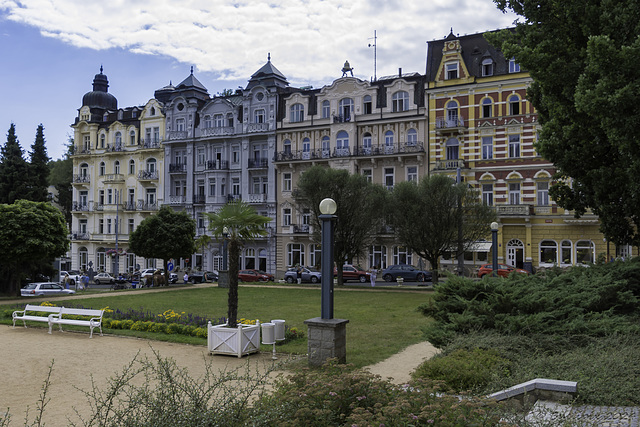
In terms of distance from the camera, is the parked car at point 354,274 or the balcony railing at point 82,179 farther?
the balcony railing at point 82,179

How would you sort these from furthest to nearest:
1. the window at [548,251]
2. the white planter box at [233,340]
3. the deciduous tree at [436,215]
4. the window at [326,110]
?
1. the window at [326,110]
2. the window at [548,251]
3. the deciduous tree at [436,215]
4. the white planter box at [233,340]

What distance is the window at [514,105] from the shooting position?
40.2 m

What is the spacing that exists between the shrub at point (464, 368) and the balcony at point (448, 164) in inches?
1291

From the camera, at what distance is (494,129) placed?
40.8m

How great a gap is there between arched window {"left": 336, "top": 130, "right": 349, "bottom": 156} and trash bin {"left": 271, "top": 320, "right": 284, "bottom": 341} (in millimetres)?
32995

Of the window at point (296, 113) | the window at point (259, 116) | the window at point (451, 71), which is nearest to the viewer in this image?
the window at point (451, 71)

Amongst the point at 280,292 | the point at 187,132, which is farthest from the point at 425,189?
the point at 187,132

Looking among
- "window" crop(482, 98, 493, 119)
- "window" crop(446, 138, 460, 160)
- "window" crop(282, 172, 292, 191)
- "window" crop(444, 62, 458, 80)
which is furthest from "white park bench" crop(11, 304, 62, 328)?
"window" crop(444, 62, 458, 80)

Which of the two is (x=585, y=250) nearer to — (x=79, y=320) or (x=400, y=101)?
(x=400, y=101)

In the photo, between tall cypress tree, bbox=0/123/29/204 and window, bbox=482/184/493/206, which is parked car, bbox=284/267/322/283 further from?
tall cypress tree, bbox=0/123/29/204

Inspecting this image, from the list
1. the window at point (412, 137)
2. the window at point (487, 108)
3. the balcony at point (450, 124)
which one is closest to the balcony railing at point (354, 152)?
the window at point (412, 137)

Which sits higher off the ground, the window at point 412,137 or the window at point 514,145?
the window at point 412,137

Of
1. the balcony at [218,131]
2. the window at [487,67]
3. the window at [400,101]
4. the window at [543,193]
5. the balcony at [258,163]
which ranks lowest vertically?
the window at [543,193]

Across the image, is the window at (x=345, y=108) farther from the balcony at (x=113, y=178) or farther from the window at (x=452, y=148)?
the balcony at (x=113, y=178)
